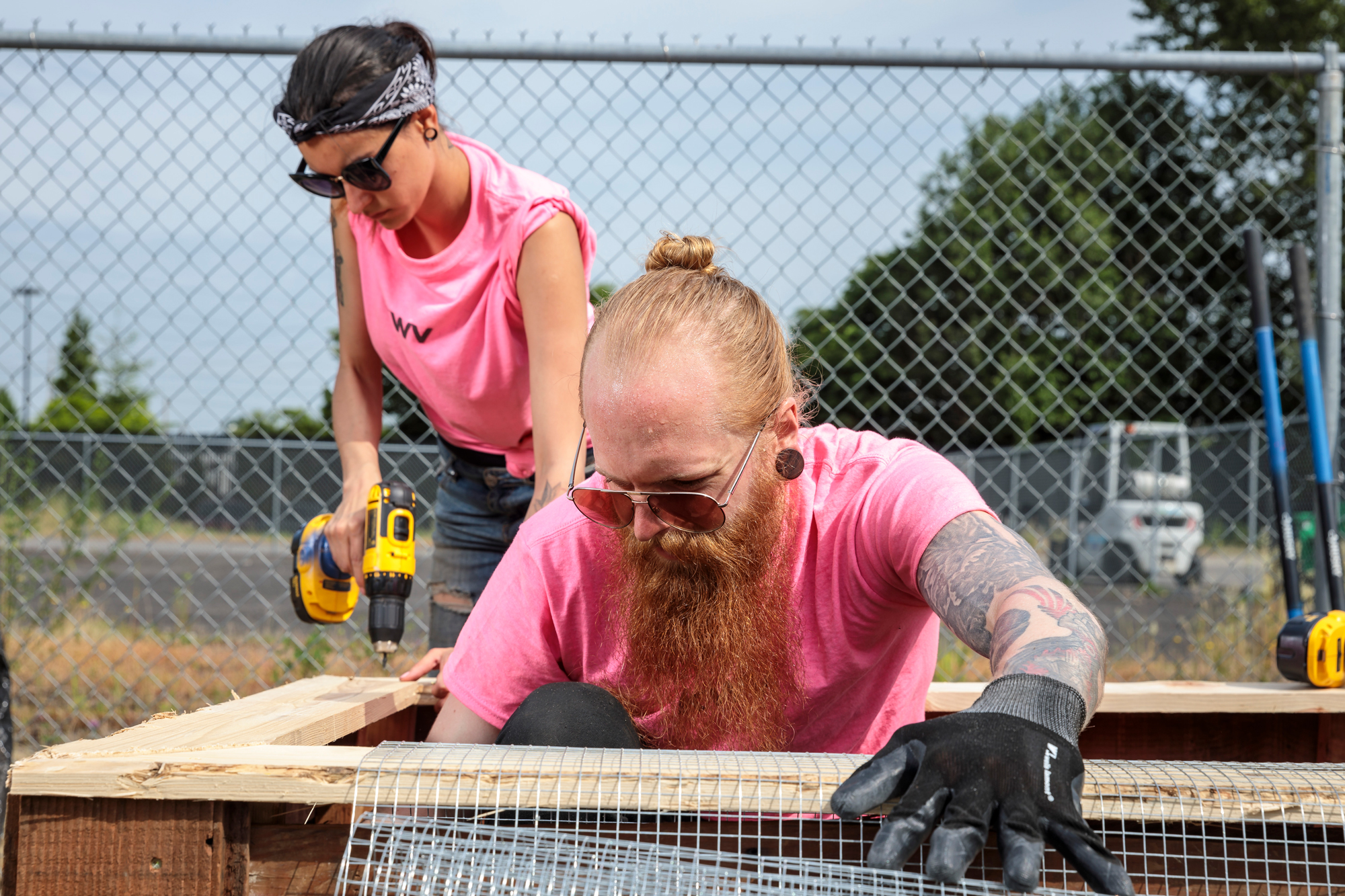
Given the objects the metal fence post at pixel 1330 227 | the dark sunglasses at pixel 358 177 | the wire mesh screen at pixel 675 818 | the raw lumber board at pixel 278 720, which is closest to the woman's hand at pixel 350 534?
the raw lumber board at pixel 278 720

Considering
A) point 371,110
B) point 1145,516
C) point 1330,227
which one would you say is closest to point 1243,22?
point 1145,516

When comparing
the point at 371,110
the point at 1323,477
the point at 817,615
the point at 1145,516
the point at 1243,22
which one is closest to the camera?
the point at 817,615

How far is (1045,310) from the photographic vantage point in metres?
17.3

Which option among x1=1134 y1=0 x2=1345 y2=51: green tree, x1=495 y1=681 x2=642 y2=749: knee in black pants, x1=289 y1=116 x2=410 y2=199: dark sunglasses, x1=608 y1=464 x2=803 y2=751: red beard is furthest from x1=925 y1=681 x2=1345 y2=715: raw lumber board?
x1=1134 y1=0 x2=1345 y2=51: green tree

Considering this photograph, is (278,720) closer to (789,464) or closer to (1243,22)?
(789,464)

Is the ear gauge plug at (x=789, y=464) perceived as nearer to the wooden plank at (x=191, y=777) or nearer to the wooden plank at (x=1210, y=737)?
the wooden plank at (x=191, y=777)

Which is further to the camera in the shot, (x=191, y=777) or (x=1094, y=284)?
(x=1094, y=284)

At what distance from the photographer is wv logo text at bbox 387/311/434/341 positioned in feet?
7.29

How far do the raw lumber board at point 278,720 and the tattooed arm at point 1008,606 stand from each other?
0.87 metres

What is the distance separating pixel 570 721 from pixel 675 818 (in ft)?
1.03

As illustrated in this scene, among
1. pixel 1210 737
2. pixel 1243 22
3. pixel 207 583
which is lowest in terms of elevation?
pixel 207 583

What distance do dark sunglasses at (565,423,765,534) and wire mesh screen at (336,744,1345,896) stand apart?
418mm

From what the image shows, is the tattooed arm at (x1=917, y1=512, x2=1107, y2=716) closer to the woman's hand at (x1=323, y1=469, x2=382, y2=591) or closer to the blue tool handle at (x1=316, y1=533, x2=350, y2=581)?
the woman's hand at (x1=323, y1=469, x2=382, y2=591)

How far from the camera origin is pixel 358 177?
6.49 ft
